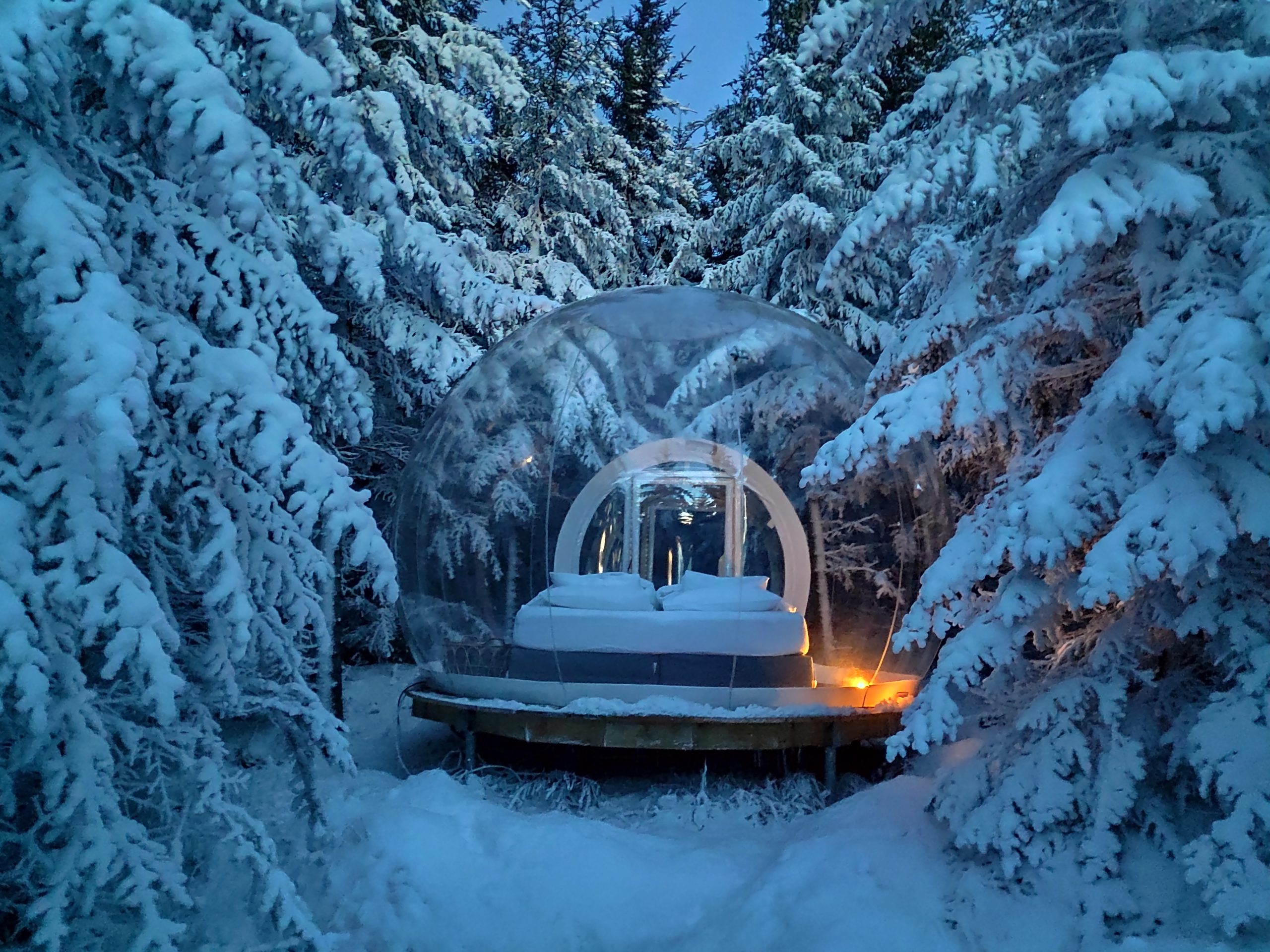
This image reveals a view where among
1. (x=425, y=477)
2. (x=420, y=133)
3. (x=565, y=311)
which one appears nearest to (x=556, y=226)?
(x=420, y=133)

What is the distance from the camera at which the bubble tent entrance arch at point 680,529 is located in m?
5.27

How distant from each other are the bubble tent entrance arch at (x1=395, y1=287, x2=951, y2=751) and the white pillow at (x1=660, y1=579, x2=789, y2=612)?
54mm

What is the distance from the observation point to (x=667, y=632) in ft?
17.2

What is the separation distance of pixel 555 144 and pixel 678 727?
7.94m

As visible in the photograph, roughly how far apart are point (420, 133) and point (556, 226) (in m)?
2.89

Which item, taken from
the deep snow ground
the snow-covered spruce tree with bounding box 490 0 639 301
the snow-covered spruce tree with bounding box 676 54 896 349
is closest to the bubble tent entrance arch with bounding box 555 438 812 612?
the deep snow ground

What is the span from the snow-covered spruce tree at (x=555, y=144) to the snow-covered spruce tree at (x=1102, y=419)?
266 inches

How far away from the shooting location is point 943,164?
365 centimetres

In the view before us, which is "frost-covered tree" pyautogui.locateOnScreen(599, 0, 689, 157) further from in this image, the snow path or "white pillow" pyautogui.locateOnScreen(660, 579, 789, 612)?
the snow path

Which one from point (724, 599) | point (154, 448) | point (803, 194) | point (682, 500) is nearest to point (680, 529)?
point (682, 500)

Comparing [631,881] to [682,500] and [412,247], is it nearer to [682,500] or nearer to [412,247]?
[682,500]

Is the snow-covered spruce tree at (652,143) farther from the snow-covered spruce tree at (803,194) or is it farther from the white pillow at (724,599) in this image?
the white pillow at (724,599)

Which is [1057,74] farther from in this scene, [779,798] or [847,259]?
[779,798]

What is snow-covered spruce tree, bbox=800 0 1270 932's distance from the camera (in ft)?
9.45
